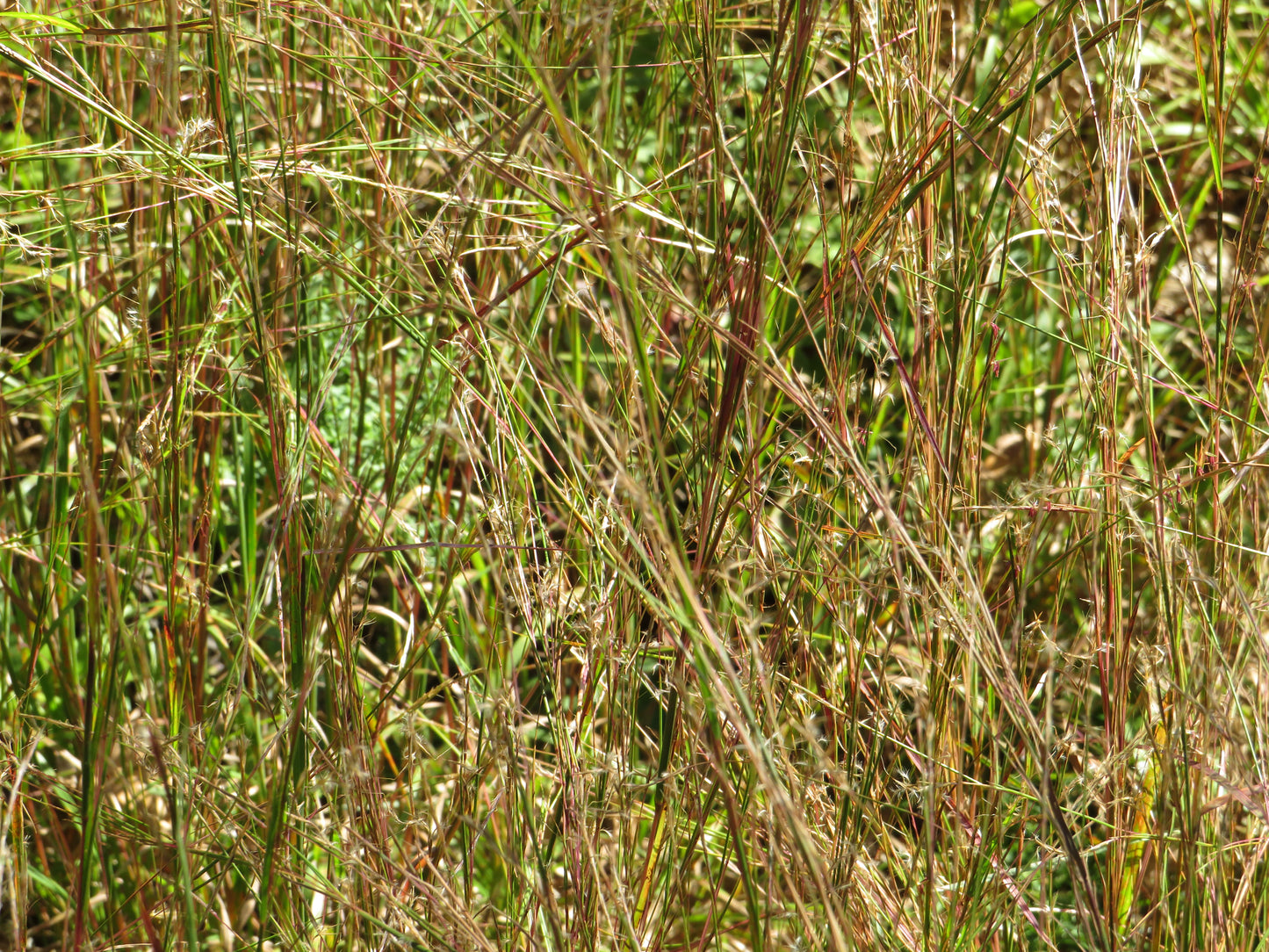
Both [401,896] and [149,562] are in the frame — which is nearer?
[401,896]

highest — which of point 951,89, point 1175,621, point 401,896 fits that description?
point 951,89

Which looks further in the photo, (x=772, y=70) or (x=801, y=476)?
(x=801, y=476)

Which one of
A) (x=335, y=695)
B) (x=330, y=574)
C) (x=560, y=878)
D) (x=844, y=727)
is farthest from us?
(x=560, y=878)

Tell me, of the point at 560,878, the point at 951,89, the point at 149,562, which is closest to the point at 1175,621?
the point at 951,89

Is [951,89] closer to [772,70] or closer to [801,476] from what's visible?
[772,70]

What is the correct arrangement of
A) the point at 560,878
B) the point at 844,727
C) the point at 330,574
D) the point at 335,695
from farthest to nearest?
the point at 560,878
the point at 844,727
the point at 335,695
the point at 330,574

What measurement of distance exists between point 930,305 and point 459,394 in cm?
38

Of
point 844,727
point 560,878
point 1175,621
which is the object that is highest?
point 1175,621

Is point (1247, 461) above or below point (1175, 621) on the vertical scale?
above

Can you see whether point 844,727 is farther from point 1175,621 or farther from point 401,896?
point 401,896

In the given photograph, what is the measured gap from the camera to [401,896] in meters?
0.90

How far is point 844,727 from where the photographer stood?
989 mm

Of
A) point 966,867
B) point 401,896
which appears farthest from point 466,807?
point 966,867

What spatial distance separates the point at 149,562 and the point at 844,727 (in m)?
0.77
